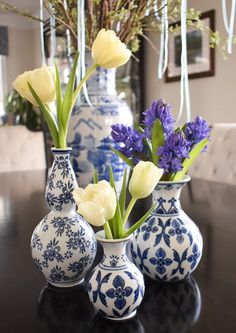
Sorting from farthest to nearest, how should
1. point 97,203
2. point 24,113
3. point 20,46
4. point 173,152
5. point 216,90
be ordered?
point 20,46
point 24,113
point 216,90
point 173,152
point 97,203

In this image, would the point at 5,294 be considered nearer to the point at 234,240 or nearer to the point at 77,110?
the point at 234,240

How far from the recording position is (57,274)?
54cm

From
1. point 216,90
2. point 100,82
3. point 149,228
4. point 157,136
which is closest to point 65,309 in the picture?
point 149,228

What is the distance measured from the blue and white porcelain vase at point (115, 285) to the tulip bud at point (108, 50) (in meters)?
0.24

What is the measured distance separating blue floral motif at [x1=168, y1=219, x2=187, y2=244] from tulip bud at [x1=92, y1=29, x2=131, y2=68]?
246 mm

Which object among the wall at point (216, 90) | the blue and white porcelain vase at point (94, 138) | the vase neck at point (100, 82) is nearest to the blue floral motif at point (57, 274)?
the blue and white porcelain vase at point (94, 138)

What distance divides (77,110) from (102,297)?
70cm

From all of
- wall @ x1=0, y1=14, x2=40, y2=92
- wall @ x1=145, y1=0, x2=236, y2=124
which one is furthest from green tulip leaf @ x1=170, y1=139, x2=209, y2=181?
wall @ x1=0, y1=14, x2=40, y2=92

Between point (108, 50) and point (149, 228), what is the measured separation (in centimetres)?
26

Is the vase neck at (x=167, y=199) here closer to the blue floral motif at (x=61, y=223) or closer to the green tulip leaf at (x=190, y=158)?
the green tulip leaf at (x=190, y=158)

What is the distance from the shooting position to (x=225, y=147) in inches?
68.2

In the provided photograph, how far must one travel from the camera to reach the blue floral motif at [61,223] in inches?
21.5

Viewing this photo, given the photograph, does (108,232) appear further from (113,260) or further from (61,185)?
(61,185)

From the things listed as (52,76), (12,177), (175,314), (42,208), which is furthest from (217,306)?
(12,177)
